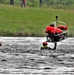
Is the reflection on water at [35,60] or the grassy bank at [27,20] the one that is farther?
the grassy bank at [27,20]

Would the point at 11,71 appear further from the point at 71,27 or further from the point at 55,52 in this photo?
the point at 71,27

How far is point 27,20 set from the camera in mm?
49312

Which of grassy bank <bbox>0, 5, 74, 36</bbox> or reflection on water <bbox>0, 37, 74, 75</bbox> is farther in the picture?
grassy bank <bbox>0, 5, 74, 36</bbox>

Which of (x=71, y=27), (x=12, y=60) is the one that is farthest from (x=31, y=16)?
(x=12, y=60)

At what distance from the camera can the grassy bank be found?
144 ft

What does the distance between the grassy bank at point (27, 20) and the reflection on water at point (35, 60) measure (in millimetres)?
11225

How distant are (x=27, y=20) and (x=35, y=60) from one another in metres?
24.3

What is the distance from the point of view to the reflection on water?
21.5 m

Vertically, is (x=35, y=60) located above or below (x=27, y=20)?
below

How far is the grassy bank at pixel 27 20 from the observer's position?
4403 centimetres

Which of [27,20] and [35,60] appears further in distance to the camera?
[27,20]

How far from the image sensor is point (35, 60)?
2523cm

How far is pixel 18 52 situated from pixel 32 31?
15.2 m

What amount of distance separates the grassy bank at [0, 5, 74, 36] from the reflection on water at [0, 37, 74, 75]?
36.8 ft
